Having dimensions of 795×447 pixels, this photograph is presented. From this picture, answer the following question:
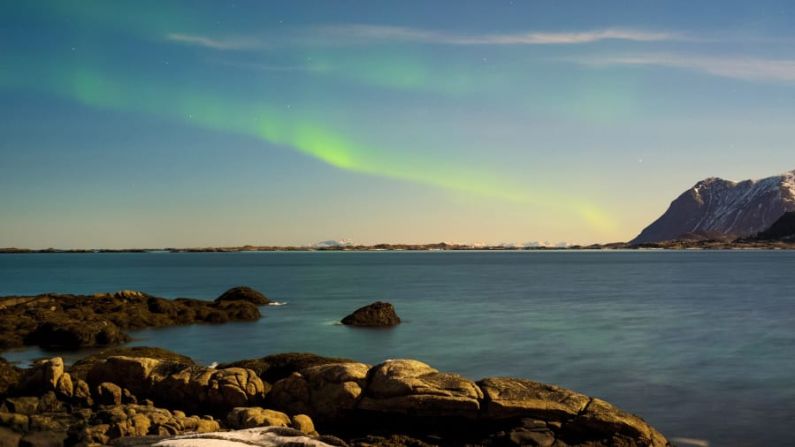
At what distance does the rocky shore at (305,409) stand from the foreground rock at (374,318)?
936 inches

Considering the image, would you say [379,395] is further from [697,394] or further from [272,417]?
[697,394]

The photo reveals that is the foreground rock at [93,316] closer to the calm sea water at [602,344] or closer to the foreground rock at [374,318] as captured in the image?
the calm sea water at [602,344]

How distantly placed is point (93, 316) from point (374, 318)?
17573 mm

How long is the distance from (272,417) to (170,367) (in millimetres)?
5593

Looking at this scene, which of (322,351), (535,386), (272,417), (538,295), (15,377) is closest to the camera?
(272,417)

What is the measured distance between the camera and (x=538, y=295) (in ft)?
241

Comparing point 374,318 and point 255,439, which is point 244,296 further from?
point 255,439

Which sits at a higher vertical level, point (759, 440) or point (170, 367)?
point (170, 367)

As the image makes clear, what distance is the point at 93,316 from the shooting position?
42.7 m

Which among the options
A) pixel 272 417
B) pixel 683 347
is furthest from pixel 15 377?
pixel 683 347

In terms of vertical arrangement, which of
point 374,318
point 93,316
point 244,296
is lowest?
point 374,318

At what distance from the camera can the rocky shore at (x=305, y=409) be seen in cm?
1565

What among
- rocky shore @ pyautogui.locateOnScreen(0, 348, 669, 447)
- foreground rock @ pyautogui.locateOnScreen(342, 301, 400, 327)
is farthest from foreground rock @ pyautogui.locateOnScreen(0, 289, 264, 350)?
rocky shore @ pyautogui.locateOnScreen(0, 348, 669, 447)

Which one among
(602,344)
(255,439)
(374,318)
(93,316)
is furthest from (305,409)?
(93,316)
